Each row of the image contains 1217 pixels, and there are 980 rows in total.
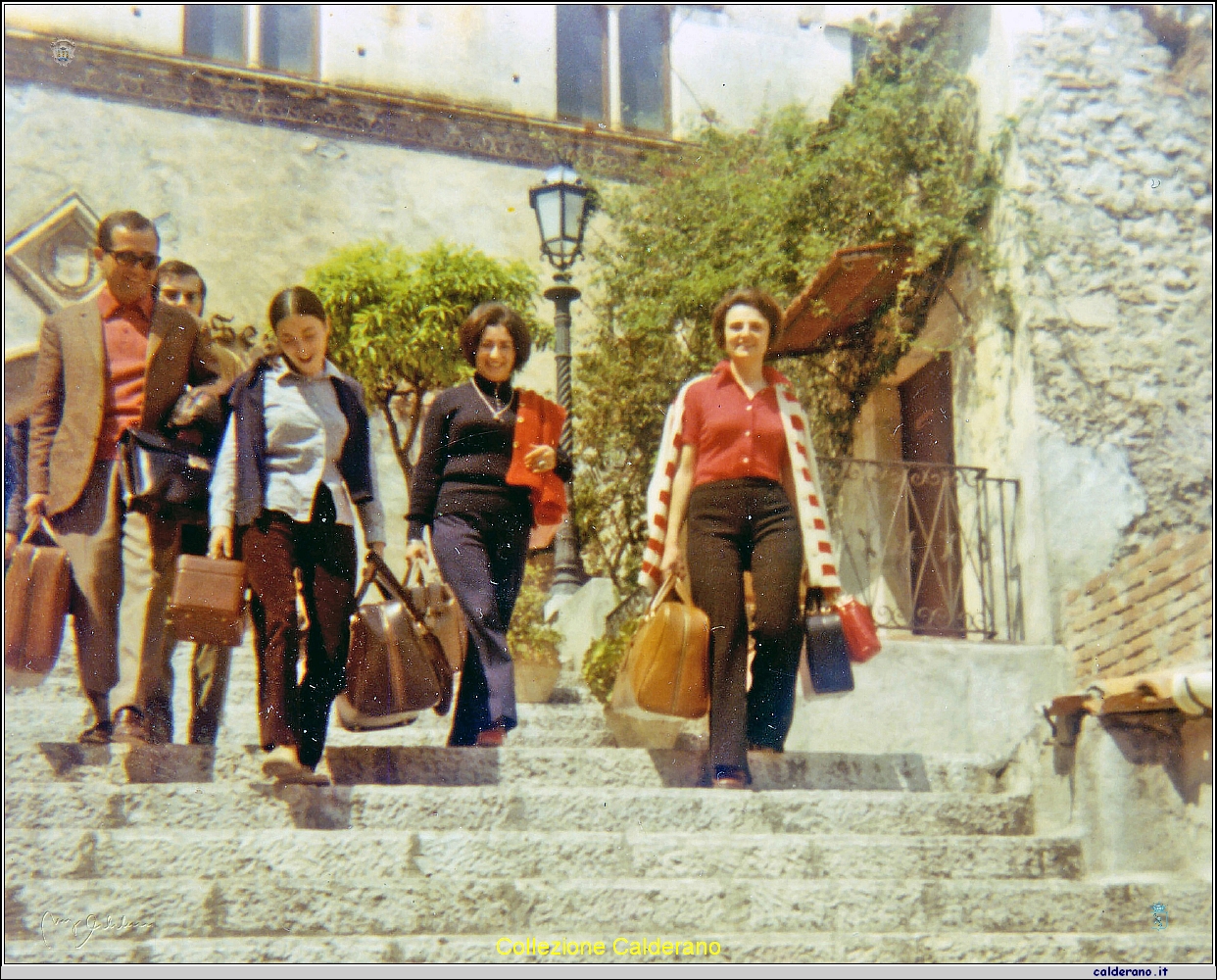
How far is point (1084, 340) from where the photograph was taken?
755 centimetres

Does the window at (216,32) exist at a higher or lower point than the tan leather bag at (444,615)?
higher

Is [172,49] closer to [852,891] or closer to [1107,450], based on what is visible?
[1107,450]

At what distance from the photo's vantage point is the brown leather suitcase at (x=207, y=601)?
14.5 ft

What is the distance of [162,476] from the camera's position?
494cm

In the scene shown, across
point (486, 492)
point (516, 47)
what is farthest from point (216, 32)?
point (486, 492)

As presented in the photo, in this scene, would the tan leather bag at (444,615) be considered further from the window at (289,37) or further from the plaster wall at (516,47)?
the window at (289,37)

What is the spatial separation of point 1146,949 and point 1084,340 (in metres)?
4.21

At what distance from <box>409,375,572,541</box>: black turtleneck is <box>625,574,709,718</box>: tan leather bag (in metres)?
0.83

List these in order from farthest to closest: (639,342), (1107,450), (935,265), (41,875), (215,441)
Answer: (639,342), (935,265), (1107,450), (215,441), (41,875)

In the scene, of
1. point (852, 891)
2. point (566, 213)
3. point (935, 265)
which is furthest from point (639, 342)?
point (852, 891)

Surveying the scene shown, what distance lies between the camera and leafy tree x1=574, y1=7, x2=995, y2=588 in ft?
27.3

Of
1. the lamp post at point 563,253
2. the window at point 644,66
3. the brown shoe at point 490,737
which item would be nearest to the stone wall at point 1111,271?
the lamp post at point 563,253

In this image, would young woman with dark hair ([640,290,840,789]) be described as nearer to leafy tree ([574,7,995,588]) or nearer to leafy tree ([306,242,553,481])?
leafy tree ([574,7,995,588])
